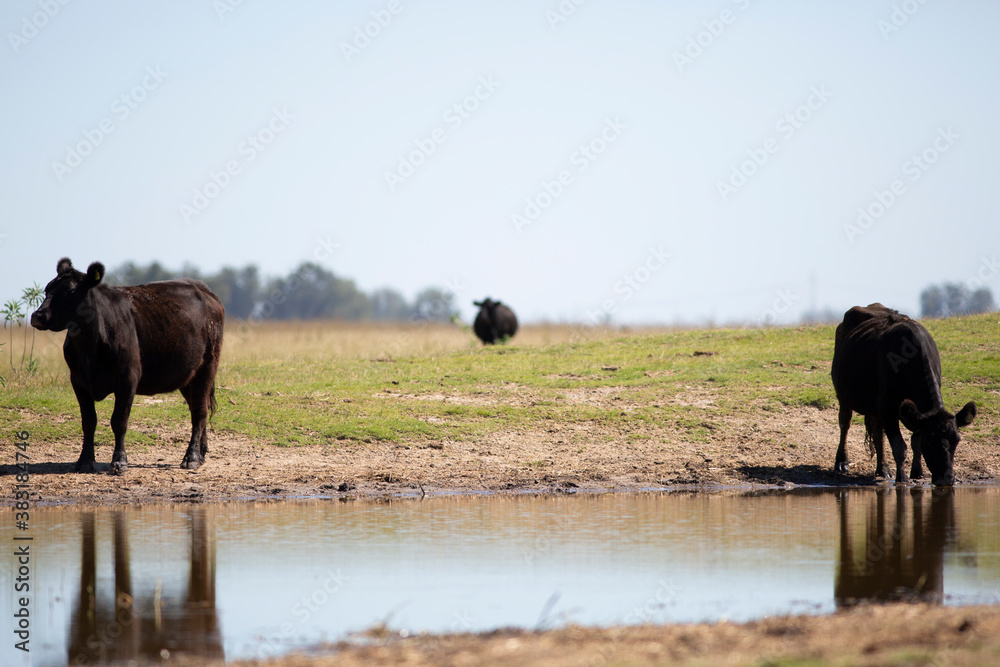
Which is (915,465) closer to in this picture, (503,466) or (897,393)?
(897,393)

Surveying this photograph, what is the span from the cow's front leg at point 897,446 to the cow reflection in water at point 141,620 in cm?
809

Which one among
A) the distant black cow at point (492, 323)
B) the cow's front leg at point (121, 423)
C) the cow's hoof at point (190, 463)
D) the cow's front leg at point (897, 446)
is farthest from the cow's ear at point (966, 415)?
the distant black cow at point (492, 323)

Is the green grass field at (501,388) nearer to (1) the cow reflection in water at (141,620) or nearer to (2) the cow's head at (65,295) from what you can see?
(2) the cow's head at (65,295)

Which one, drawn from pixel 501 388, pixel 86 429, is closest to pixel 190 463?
pixel 86 429

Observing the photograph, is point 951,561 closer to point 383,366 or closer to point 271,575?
point 271,575

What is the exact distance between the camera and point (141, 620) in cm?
606

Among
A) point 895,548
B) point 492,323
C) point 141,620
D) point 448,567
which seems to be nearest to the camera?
point 141,620

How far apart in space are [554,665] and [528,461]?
8103 mm

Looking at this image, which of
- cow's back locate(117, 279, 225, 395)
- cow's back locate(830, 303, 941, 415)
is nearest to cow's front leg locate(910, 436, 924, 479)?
cow's back locate(830, 303, 941, 415)

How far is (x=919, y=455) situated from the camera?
11.8m

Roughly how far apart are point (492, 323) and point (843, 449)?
18.1 metres

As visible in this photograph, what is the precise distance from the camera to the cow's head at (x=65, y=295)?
1118 centimetres

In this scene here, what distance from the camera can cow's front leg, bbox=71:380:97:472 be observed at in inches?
453

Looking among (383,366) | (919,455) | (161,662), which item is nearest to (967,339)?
(919,455)
